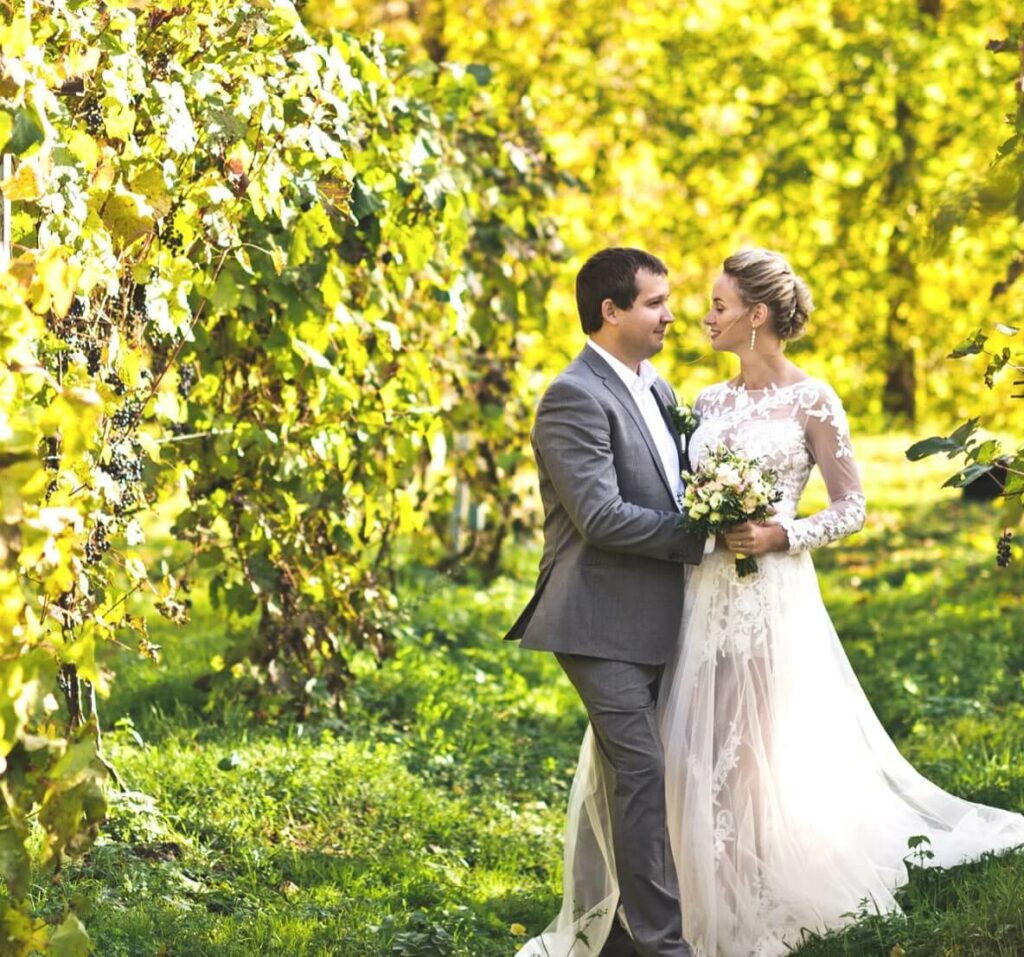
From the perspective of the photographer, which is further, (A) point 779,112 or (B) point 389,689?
(A) point 779,112

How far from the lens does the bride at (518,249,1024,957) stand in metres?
A: 4.01

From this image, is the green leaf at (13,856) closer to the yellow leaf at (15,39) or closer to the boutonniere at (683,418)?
the yellow leaf at (15,39)

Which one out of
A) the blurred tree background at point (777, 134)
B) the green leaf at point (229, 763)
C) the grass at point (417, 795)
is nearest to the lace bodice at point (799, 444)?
the grass at point (417, 795)

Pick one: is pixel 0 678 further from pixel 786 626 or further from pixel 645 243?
pixel 645 243

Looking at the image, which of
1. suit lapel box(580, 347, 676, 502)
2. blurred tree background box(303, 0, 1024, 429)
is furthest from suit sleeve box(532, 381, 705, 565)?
blurred tree background box(303, 0, 1024, 429)

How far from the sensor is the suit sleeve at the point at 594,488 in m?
3.82

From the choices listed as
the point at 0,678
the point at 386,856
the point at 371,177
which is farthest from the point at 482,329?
the point at 0,678

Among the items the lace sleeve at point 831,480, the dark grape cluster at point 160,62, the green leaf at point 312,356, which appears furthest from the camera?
the green leaf at point 312,356

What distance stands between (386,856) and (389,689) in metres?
1.69

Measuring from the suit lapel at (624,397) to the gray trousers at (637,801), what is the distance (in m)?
0.59

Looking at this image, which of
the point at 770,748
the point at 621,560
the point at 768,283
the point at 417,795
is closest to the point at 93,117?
the point at 621,560

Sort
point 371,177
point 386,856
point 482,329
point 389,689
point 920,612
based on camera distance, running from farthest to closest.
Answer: point 920,612 → point 482,329 → point 389,689 → point 371,177 → point 386,856

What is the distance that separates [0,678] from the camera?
7.50 ft

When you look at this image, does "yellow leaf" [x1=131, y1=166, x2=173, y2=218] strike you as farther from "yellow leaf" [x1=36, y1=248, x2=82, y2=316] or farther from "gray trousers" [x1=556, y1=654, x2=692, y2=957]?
"gray trousers" [x1=556, y1=654, x2=692, y2=957]
